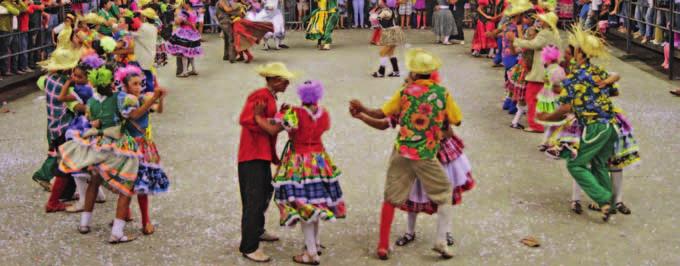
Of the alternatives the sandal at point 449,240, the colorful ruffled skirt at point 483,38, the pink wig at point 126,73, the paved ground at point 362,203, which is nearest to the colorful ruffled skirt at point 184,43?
the paved ground at point 362,203

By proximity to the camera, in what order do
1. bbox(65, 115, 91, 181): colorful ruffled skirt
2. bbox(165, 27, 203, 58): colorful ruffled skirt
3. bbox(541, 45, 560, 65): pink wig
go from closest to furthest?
bbox(65, 115, 91, 181): colorful ruffled skirt, bbox(541, 45, 560, 65): pink wig, bbox(165, 27, 203, 58): colorful ruffled skirt

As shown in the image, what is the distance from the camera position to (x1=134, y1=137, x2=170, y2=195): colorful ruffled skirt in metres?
6.83

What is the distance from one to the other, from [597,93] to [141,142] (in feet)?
12.3

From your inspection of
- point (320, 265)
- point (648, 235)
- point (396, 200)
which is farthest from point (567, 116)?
point (320, 265)

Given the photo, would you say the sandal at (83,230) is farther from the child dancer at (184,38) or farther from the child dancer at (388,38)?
the child dancer at (388,38)

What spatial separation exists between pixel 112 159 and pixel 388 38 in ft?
28.3

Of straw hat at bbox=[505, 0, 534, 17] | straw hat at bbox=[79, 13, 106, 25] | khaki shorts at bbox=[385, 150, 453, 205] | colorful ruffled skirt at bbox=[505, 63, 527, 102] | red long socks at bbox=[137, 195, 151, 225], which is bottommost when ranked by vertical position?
red long socks at bbox=[137, 195, 151, 225]

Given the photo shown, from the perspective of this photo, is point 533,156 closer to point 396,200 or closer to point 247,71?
point 396,200

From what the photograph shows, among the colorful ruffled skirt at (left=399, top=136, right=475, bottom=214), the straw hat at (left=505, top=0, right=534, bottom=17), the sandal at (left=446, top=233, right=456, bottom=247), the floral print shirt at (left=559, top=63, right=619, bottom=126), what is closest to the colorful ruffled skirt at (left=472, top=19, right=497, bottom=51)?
the straw hat at (left=505, top=0, right=534, bottom=17)

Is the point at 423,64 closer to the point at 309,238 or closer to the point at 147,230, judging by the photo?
the point at 309,238

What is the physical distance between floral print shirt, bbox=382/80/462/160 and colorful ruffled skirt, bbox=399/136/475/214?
0.24 metres

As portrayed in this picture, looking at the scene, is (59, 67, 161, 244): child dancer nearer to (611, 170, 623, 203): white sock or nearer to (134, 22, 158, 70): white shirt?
(611, 170, 623, 203): white sock

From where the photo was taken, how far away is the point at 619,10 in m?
20.4

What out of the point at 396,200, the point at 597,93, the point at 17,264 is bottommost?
the point at 17,264
